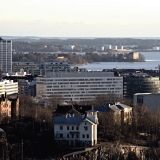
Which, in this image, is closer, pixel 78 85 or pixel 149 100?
pixel 149 100

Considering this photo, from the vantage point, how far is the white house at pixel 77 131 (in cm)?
2423

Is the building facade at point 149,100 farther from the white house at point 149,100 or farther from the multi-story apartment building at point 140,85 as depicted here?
the multi-story apartment building at point 140,85

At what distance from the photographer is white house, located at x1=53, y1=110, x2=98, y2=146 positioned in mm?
24234

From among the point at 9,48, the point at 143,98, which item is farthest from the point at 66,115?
the point at 9,48

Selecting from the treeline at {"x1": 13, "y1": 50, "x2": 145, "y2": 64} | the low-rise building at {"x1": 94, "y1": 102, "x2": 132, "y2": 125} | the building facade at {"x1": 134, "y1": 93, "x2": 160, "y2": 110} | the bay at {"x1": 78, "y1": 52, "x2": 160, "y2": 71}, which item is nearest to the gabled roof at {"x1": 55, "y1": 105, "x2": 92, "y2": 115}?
the low-rise building at {"x1": 94, "y1": 102, "x2": 132, "y2": 125}

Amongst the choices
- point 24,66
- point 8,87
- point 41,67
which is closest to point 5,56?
point 24,66

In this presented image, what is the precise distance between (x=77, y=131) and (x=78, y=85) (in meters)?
21.5

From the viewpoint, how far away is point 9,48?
6994 centimetres

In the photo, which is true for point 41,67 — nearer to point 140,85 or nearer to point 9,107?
point 140,85

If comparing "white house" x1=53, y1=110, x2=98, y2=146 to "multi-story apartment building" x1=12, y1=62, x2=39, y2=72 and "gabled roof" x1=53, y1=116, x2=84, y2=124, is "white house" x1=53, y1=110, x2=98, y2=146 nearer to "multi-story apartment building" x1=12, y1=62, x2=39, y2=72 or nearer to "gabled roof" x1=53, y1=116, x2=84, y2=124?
"gabled roof" x1=53, y1=116, x2=84, y2=124

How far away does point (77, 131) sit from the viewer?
80.1 feet

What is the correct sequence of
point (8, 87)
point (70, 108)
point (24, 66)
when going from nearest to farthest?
point (70, 108) < point (8, 87) < point (24, 66)

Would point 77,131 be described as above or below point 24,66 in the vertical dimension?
above

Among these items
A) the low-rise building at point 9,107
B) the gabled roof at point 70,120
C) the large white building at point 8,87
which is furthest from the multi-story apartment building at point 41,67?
the gabled roof at point 70,120
